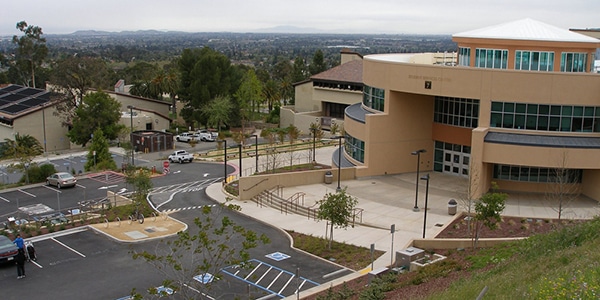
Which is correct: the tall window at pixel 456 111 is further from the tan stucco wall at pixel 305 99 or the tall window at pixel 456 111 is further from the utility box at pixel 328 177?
the tan stucco wall at pixel 305 99

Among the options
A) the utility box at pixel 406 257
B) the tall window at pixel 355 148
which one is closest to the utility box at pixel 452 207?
the utility box at pixel 406 257

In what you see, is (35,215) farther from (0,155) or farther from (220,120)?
(220,120)

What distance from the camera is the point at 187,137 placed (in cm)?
7788

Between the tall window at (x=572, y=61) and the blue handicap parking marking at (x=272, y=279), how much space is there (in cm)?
2928

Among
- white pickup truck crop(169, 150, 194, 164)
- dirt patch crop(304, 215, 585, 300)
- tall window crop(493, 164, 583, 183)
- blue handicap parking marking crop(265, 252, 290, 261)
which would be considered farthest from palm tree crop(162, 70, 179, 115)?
blue handicap parking marking crop(265, 252, 290, 261)

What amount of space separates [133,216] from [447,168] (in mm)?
24645

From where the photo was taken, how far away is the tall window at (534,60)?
4556cm

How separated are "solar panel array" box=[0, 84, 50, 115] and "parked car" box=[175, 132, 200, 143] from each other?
1876 cm

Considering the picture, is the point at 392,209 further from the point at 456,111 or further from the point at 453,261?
the point at 453,261

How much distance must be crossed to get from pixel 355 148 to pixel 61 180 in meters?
23.5

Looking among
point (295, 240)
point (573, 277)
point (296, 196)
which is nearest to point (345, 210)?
point (295, 240)

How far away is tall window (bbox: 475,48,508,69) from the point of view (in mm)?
46562

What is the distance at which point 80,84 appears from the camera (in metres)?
82.6

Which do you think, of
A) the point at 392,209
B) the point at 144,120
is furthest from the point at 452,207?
the point at 144,120
